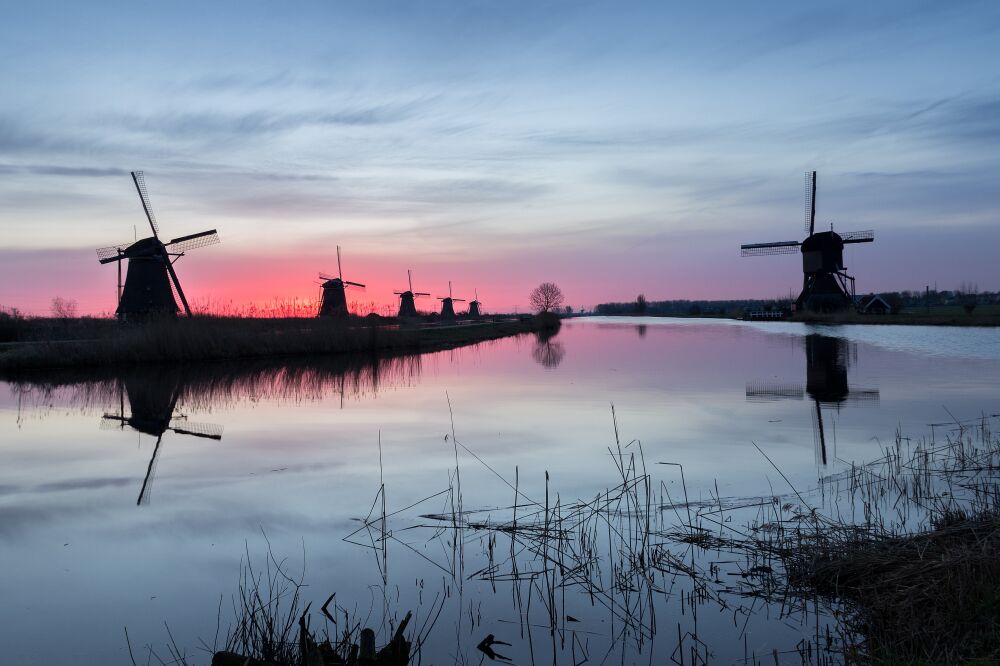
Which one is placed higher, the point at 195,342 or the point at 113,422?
the point at 195,342

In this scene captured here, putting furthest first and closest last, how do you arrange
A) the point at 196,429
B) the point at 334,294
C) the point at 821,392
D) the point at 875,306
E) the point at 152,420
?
1. the point at 875,306
2. the point at 334,294
3. the point at 821,392
4. the point at 152,420
5. the point at 196,429

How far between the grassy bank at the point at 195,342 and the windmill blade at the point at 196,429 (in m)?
12.1

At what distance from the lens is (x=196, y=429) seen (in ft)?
34.4

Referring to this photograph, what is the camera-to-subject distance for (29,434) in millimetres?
10281

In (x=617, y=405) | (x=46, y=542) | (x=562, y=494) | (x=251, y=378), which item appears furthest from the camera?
(x=251, y=378)

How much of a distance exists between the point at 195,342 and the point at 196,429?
43.9 ft

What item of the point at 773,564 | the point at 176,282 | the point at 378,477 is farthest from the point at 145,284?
the point at 773,564

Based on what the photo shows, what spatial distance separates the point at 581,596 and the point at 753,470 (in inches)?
137

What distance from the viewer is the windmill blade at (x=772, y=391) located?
12484mm

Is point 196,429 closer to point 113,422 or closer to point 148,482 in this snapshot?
point 113,422

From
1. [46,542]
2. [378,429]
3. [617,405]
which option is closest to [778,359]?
[617,405]

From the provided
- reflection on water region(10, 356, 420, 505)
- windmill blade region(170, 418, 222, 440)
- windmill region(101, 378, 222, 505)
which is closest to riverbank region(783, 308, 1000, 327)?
reflection on water region(10, 356, 420, 505)

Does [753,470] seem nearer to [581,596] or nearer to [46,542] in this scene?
[581,596]

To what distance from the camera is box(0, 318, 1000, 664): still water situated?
3842 millimetres
